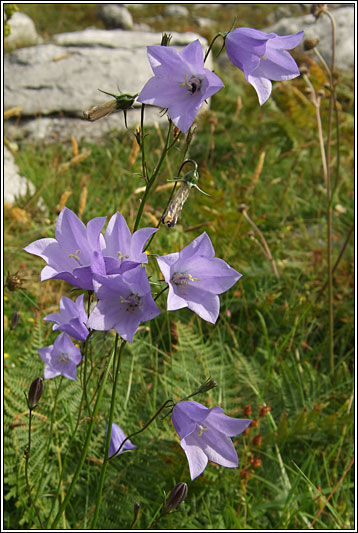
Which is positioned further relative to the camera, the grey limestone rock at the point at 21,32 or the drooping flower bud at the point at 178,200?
the grey limestone rock at the point at 21,32

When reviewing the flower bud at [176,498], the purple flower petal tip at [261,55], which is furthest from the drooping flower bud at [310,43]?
the flower bud at [176,498]

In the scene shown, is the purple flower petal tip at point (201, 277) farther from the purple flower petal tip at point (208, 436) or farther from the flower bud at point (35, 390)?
the flower bud at point (35, 390)

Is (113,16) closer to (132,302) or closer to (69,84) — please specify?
(69,84)

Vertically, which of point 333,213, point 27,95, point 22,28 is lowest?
point 22,28

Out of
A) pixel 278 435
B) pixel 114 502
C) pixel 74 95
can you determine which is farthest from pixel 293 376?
pixel 74 95

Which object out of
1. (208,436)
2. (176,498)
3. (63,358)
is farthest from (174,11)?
(176,498)

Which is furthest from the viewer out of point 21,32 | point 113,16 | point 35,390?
point 113,16

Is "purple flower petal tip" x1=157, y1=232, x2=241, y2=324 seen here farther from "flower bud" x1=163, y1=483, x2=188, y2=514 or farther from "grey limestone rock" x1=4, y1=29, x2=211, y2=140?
"grey limestone rock" x1=4, y1=29, x2=211, y2=140

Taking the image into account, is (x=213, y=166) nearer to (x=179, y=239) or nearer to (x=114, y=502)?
(x=179, y=239)

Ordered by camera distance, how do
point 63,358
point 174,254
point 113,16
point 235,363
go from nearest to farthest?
point 174,254 < point 63,358 < point 235,363 < point 113,16
